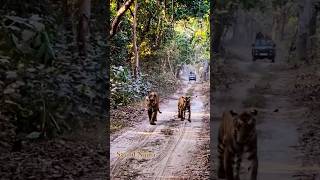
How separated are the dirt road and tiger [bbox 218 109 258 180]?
158 mm

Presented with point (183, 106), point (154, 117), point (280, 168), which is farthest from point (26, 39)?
point (280, 168)

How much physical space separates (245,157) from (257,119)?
10.1 inches

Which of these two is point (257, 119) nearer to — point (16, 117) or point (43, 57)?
point (43, 57)

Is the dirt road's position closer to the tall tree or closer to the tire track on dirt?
the tire track on dirt

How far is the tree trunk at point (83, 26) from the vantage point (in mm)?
3309

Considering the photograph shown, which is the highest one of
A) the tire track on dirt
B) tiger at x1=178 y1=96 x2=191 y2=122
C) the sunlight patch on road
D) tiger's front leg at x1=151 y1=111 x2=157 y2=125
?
tiger at x1=178 y1=96 x2=191 y2=122

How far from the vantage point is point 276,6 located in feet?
10.2

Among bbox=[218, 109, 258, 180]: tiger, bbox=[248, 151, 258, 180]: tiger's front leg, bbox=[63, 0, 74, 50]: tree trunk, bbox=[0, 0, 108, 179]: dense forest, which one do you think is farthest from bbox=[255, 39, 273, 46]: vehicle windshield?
bbox=[63, 0, 74, 50]: tree trunk

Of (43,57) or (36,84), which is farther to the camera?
(36,84)

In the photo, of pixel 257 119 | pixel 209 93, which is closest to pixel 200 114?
pixel 209 93

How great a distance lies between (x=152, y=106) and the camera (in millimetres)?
3193

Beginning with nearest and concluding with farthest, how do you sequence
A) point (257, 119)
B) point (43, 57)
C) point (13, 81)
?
1. point (43, 57)
2. point (257, 119)
3. point (13, 81)

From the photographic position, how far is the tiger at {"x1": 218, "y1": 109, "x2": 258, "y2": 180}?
2926 millimetres

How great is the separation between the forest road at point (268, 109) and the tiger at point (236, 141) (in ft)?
0.12
